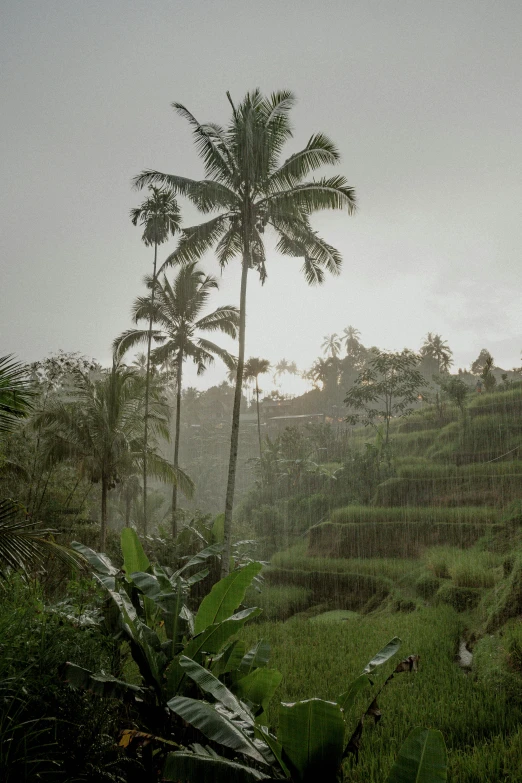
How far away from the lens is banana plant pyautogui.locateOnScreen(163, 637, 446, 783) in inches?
108

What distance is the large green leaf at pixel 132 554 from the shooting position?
5.39 m

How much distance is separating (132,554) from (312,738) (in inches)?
116

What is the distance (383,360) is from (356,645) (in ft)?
59.3

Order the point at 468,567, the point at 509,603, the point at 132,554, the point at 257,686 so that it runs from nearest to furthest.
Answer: the point at 257,686
the point at 132,554
the point at 509,603
the point at 468,567

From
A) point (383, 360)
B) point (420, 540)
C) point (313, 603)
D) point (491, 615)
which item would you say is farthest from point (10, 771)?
point (383, 360)

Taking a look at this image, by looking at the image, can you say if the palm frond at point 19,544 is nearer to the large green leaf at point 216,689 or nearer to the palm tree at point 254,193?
the large green leaf at point 216,689

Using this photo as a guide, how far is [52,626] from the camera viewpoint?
4.49 metres

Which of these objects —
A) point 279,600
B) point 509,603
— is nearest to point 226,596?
point 509,603

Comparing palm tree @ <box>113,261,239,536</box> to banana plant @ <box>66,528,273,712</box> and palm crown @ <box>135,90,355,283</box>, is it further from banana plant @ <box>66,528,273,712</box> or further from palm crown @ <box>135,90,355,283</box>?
banana plant @ <box>66,528,273,712</box>

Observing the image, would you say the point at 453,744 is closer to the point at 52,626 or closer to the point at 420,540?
the point at 52,626

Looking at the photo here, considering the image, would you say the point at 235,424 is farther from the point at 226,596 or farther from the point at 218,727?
the point at 218,727

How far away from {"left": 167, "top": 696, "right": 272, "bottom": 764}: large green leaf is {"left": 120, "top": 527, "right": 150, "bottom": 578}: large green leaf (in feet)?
7.76

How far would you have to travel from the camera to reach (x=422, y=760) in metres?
2.70

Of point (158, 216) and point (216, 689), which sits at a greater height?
point (158, 216)
